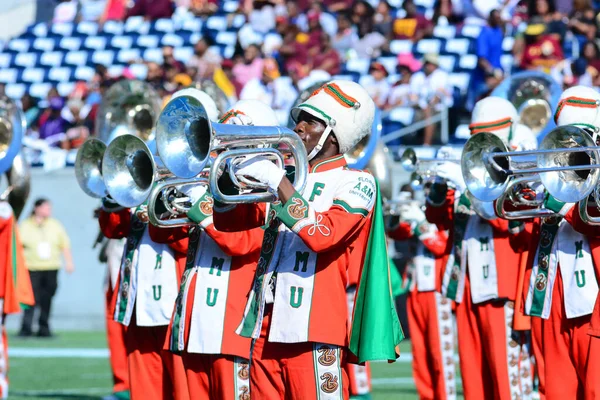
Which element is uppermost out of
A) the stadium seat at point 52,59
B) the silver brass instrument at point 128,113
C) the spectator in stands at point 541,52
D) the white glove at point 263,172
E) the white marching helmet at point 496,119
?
the stadium seat at point 52,59

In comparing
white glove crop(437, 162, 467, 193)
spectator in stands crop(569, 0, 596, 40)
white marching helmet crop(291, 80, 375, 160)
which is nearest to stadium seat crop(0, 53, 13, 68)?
spectator in stands crop(569, 0, 596, 40)

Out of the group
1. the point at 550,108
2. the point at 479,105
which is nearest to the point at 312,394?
the point at 479,105

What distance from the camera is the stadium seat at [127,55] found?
21734 mm

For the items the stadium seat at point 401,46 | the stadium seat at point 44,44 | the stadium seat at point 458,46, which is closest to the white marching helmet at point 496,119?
the stadium seat at point 458,46

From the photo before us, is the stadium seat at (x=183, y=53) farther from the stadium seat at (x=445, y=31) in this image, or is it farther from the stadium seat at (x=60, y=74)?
the stadium seat at (x=445, y=31)

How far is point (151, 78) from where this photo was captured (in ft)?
62.2

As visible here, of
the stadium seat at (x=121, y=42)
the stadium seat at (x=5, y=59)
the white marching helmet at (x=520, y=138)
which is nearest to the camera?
the white marching helmet at (x=520, y=138)

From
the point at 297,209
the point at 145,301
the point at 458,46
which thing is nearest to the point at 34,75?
the point at 458,46

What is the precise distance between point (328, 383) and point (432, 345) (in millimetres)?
4561

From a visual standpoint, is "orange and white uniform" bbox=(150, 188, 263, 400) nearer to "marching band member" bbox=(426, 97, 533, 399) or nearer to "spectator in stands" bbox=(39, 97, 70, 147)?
"marching band member" bbox=(426, 97, 533, 399)

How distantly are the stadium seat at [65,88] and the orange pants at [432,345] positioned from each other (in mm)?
12269

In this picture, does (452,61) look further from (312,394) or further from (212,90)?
(312,394)

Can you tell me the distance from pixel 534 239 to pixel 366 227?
1.59m

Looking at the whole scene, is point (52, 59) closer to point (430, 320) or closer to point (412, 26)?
point (412, 26)
